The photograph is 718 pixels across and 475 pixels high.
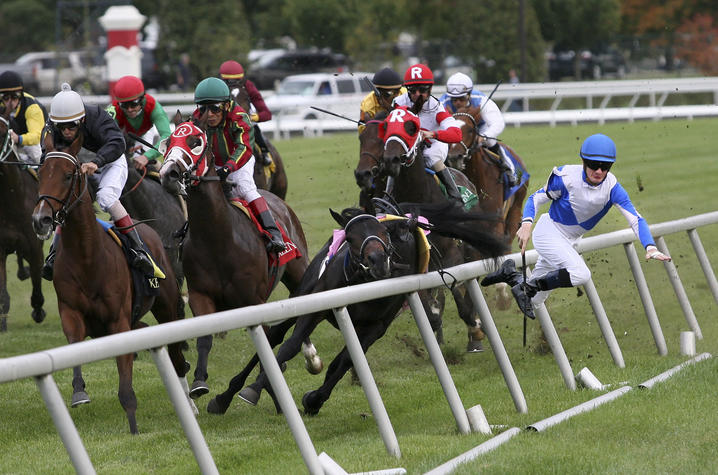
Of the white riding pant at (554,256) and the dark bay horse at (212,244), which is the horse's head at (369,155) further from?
the white riding pant at (554,256)

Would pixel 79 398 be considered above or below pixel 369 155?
below

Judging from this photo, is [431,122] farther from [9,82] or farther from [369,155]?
[9,82]

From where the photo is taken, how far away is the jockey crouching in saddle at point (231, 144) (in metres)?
8.12

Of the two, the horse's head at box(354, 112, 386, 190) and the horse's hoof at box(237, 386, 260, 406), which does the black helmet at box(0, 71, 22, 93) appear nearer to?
the horse's head at box(354, 112, 386, 190)

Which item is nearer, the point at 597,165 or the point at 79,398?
the point at 79,398

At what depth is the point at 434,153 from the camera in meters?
9.41

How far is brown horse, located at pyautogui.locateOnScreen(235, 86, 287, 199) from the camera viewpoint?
11.9 m

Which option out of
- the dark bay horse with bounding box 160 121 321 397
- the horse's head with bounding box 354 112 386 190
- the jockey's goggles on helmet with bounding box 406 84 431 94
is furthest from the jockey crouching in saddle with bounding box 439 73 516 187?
the dark bay horse with bounding box 160 121 321 397

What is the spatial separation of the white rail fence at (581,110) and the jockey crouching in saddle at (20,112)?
1390 cm

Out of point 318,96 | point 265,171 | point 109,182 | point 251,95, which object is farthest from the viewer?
point 318,96

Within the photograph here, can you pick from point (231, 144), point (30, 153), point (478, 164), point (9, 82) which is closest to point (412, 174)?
point (231, 144)

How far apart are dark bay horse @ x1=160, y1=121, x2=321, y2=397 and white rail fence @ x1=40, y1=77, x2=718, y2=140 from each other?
1591 cm

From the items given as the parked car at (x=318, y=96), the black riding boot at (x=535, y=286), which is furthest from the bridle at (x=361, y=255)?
the parked car at (x=318, y=96)

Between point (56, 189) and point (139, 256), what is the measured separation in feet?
2.90
